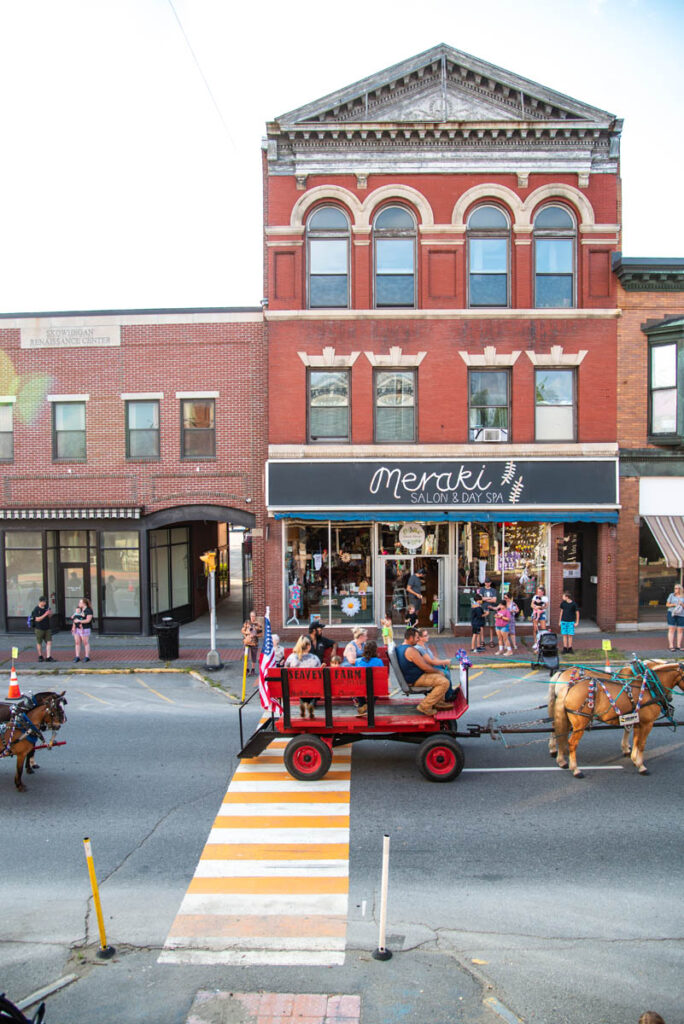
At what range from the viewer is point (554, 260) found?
63.1ft

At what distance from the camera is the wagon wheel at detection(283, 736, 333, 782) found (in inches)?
375

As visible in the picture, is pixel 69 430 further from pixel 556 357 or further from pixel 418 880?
pixel 418 880

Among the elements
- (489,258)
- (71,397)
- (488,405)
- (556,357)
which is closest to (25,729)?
(71,397)

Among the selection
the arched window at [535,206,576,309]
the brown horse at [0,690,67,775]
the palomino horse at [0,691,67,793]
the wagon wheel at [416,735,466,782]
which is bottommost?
the wagon wheel at [416,735,466,782]

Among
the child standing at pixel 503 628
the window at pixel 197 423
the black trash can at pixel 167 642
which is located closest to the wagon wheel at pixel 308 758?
the black trash can at pixel 167 642

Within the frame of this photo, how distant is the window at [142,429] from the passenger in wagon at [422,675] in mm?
12588

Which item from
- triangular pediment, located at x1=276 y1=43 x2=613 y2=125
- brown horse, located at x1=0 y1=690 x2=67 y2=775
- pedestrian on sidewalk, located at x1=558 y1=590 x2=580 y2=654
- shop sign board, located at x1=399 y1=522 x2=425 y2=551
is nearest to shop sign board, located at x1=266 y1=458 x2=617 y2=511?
shop sign board, located at x1=399 y1=522 x2=425 y2=551

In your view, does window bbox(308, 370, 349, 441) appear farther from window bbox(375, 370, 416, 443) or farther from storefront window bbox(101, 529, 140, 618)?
storefront window bbox(101, 529, 140, 618)

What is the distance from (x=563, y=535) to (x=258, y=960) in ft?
51.2

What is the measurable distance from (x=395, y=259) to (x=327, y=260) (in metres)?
1.90

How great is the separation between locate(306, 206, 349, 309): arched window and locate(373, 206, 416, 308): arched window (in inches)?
35.1

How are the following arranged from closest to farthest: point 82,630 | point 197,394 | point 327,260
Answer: point 82,630, point 327,260, point 197,394

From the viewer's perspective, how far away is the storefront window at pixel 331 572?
19.6m

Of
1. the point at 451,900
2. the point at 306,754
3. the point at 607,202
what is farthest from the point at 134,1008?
the point at 607,202
